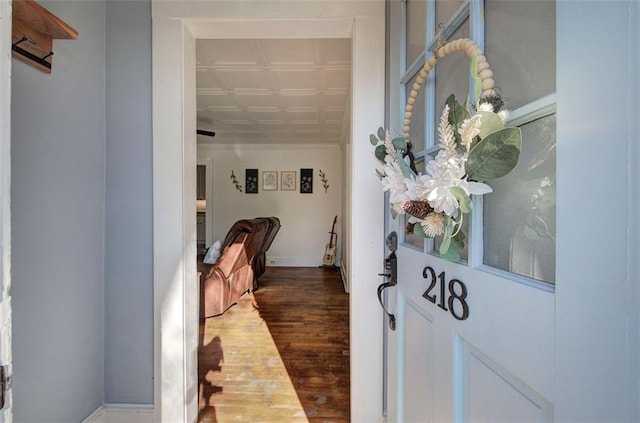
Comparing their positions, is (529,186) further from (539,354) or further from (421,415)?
(421,415)

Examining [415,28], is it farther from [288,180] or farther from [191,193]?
[288,180]

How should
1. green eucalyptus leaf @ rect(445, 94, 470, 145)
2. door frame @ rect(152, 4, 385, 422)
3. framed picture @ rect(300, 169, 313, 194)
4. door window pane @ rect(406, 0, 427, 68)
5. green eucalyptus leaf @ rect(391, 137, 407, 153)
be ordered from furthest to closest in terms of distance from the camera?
framed picture @ rect(300, 169, 313, 194) → door frame @ rect(152, 4, 385, 422) → door window pane @ rect(406, 0, 427, 68) → green eucalyptus leaf @ rect(391, 137, 407, 153) → green eucalyptus leaf @ rect(445, 94, 470, 145)

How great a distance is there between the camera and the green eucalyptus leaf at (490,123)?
499mm

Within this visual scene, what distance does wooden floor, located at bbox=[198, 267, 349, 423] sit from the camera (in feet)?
5.45

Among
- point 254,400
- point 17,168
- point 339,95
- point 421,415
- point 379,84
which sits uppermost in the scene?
point 339,95

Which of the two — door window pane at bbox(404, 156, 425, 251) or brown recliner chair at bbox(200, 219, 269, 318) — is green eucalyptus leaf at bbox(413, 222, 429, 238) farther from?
brown recliner chair at bbox(200, 219, 269, 318)

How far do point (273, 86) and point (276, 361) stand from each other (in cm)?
246

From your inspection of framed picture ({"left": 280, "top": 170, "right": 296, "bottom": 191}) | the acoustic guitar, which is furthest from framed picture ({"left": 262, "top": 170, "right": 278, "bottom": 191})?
the acoustic guitar

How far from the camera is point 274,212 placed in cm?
584

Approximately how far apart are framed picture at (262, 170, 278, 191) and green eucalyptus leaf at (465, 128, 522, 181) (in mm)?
5428

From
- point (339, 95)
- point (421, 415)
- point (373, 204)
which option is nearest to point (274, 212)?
point (339, 95)

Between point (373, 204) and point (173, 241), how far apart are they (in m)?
0.93

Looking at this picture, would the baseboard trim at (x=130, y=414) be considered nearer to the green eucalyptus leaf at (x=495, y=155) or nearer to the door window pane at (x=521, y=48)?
the green eucalyptus leaf at (x=495, y=155)

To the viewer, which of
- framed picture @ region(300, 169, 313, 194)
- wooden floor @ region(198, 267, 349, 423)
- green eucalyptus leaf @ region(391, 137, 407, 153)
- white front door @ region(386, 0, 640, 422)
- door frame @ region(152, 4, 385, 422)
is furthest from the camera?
framed picture @ region(300, 169, 313, 194)
